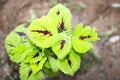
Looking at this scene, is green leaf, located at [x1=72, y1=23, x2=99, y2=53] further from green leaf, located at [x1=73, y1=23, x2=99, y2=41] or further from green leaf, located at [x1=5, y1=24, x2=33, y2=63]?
green leaf, located at [x1=5, y1=24, x2=33, y2=63]

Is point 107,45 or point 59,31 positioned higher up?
point 59,31

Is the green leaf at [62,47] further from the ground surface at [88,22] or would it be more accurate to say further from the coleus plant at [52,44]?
the ground surface at [88,22]

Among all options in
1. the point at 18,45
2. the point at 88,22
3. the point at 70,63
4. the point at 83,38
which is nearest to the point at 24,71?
the point at 18,45

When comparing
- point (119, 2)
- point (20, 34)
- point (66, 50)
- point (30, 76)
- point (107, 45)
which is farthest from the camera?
point (119, 2)

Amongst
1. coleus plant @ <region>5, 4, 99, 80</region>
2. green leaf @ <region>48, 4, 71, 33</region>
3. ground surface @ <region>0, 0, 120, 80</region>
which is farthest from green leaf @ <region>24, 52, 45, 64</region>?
ground surface @ <region>0, 0, 120, 80</region>

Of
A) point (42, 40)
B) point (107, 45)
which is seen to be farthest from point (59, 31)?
point (107, 45)

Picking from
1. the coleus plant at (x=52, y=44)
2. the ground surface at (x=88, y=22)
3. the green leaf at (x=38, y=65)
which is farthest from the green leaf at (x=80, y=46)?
the ground surface at (x=88, y=22)

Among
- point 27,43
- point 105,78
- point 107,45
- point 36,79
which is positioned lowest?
point 105,78

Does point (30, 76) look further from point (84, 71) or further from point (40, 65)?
point (84, 71)
